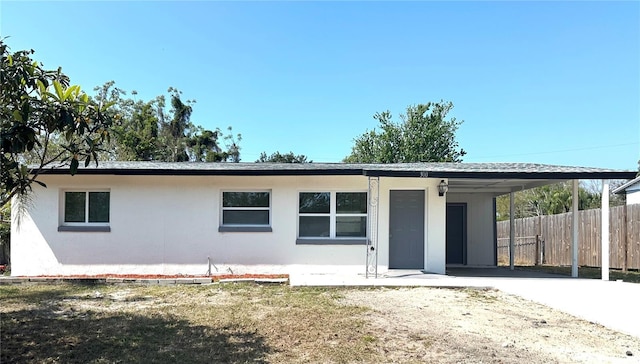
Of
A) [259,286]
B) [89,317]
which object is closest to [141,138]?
[259,286]

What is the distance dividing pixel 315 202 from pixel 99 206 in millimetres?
5962

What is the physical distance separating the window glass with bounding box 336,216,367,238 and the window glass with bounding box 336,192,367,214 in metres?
0.19

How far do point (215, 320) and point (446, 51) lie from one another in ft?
49.0

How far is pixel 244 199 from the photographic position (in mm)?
12453

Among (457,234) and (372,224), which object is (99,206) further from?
(457,234)

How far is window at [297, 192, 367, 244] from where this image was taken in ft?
40.4

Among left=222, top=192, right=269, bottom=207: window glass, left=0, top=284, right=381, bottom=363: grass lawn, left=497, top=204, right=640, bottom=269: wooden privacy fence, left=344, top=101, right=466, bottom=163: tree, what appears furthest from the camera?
left=344, top=101, right=466, bottom=163: tree

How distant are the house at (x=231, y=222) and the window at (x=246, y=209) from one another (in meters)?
0.03

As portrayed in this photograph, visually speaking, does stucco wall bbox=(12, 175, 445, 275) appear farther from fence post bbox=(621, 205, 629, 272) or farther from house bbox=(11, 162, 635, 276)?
fence post bbox=(621, 205, 629, 272)

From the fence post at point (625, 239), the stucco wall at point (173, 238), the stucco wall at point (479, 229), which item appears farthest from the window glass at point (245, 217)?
the fence post at point (625, 239)

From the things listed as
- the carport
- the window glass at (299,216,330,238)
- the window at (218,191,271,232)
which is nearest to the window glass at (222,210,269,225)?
the window at (218,191,271,232)

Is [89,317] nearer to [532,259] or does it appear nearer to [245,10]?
[245,10]

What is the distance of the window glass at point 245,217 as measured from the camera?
40.6 ft

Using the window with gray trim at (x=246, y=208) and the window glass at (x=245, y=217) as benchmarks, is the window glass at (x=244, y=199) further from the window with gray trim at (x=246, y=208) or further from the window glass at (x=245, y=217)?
the window glass at (x=245, y=217)
